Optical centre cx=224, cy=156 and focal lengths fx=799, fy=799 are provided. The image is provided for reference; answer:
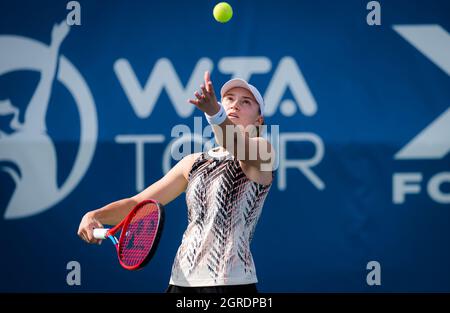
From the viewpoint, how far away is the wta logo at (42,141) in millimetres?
5238

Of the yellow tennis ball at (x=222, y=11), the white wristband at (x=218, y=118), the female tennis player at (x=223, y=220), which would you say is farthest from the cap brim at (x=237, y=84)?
the yellow tennis ball at (x=222, y=11)

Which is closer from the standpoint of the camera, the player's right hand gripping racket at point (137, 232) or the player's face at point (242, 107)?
the player's right hand gripping racket at point (137, 232)

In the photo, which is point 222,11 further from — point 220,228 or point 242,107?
point 220,228

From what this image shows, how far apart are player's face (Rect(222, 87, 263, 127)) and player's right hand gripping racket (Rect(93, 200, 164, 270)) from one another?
0.50m

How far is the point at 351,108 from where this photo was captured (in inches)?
205

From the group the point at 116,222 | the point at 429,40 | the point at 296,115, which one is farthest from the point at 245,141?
the point at 429,40

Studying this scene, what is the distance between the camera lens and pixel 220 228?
127 inches

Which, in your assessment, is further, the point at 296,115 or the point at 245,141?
the point at 296,115

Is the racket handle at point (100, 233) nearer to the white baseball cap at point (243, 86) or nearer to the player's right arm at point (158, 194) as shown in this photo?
the player's right arm at point (158, 194)

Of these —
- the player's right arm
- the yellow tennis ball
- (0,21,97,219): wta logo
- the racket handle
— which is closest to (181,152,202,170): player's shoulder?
the player's right arm

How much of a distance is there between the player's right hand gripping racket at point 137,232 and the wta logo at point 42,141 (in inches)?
74.9

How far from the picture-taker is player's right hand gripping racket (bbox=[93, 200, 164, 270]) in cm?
321
